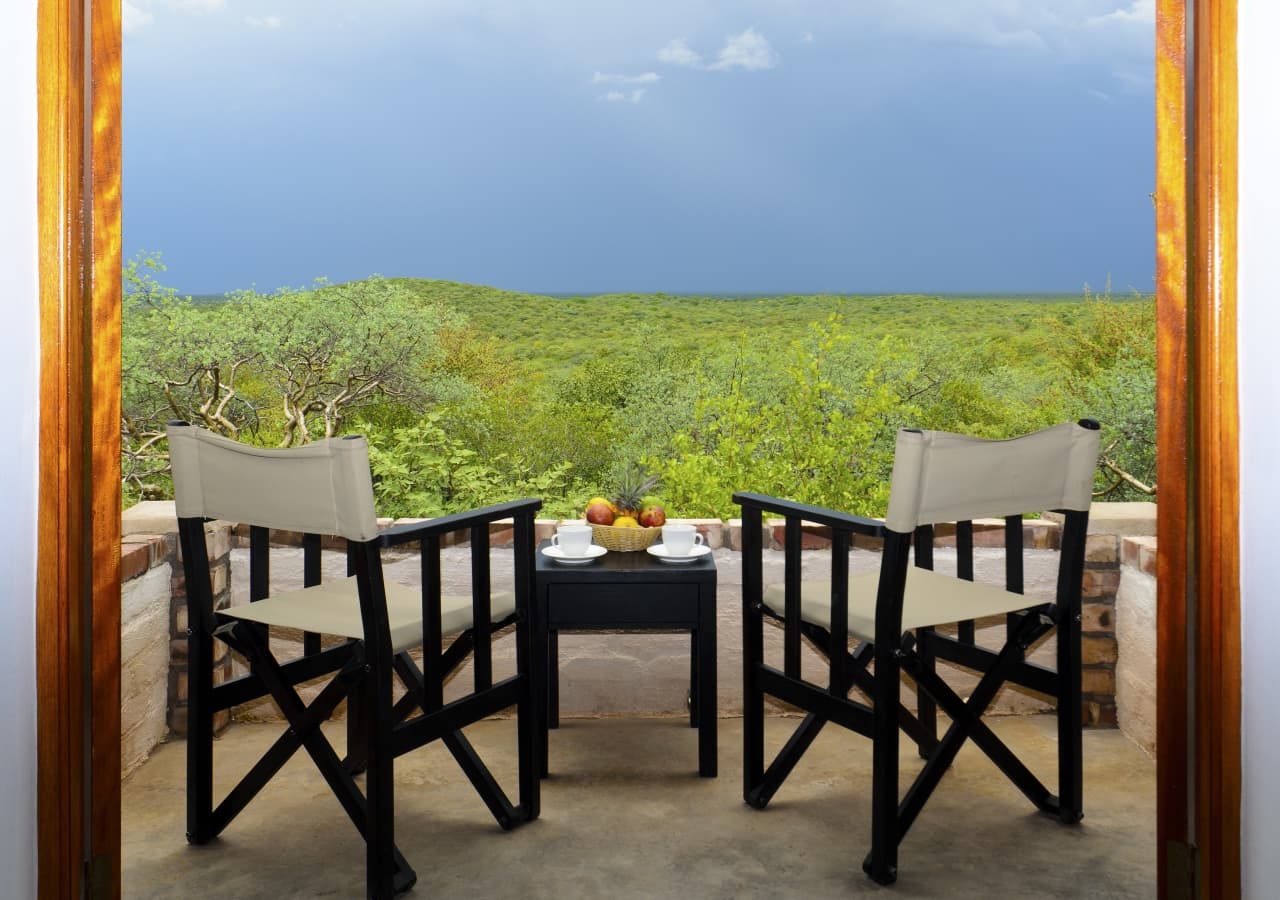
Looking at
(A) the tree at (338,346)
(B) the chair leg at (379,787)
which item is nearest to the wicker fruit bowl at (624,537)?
(B) the chair leg at (379,787)

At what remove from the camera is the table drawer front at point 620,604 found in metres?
2.30

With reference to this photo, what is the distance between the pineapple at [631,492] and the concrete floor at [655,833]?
1.95 ft

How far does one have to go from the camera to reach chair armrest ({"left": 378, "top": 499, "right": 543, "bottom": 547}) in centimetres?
185

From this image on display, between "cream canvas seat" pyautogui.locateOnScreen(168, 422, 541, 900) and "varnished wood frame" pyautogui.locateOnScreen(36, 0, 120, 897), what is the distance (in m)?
0.48

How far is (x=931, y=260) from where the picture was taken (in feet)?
61.1

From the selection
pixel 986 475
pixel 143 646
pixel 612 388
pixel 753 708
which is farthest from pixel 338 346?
pixel 986 475

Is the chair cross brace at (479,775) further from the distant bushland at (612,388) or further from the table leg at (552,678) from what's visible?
the distant bushland at (612,388)

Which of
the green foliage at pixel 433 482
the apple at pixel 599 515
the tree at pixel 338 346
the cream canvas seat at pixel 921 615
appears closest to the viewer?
the cream canvas seat at pixel 921 615

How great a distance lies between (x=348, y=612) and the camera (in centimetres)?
Answer: 204

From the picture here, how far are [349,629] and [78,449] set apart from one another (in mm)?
716

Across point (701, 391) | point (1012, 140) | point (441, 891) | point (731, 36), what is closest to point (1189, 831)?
point (441, 891)

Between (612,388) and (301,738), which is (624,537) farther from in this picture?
(612,388)

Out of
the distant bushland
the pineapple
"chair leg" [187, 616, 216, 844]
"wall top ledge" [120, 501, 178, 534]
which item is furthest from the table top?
the distant bushland

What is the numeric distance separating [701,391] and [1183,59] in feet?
26.7
